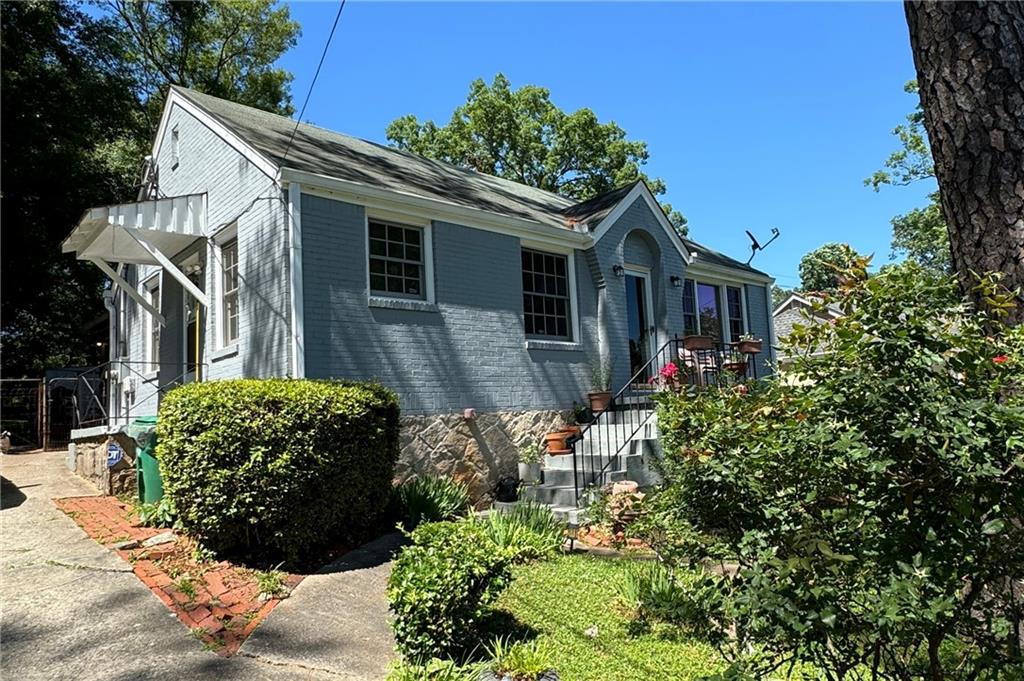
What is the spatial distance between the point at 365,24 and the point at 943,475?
841 cm

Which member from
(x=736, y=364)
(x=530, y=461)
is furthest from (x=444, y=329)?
(x=736, y=364)

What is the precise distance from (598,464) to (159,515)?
18.0 feet

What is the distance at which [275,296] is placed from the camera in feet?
25.9

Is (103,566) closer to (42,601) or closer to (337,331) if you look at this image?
(42,601)

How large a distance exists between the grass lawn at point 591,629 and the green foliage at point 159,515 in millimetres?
3680

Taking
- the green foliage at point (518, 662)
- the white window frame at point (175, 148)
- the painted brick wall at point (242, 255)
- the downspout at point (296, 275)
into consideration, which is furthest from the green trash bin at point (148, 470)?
the white window frame at point (175, 148)

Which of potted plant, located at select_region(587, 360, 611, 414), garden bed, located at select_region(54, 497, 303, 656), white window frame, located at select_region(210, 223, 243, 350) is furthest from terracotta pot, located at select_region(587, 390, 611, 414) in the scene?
garden bed, located at select_region(54, 497, 303, 656)

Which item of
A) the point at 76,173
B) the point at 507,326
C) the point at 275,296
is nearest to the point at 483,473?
the point at 507,326

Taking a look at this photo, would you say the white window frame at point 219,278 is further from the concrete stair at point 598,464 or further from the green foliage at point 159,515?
the concrete stair at point 598,464

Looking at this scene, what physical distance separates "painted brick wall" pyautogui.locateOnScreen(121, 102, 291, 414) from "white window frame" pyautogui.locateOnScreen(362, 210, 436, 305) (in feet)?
3.59

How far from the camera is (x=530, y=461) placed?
9.55 meters

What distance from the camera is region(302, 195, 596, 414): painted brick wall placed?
7.91 meters

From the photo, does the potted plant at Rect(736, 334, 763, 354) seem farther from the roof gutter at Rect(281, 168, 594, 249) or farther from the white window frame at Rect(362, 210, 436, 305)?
the white window frame at Rect(362, 210, 436, 305)

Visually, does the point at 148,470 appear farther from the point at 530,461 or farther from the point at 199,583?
the point at 530,461
